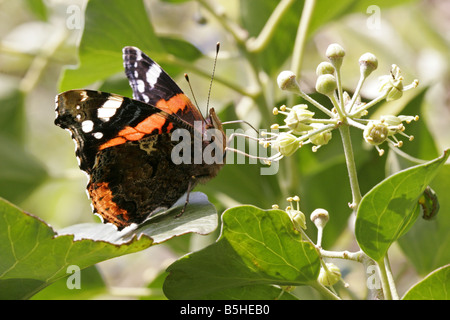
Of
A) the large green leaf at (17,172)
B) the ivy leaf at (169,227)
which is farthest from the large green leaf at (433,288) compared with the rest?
the large green leaf at (17,172)

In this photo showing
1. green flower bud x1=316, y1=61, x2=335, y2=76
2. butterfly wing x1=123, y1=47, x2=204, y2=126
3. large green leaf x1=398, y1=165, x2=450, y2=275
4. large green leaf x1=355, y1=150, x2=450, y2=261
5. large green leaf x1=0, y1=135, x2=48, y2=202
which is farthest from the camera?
large green leaf x1=0, y1=135, x2=48, y2=202

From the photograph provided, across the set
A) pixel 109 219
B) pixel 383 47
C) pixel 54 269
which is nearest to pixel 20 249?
pixel 54 269

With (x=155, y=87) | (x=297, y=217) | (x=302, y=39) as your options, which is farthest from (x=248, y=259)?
(x=302, y=39)

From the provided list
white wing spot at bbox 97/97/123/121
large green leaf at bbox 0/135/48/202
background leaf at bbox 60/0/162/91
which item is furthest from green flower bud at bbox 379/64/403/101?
large green leaf at bbox 0/135/48/202

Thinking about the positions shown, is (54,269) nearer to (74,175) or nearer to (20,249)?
(20,249)

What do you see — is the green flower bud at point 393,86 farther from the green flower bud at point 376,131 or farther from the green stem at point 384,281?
the green stem at point 384,281

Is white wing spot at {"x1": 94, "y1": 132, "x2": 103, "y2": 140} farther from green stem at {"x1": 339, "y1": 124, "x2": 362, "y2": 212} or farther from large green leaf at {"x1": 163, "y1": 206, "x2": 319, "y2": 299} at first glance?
green stem at {"x1": 339, "y1": 124, "x2": 362, "y2": 212}
